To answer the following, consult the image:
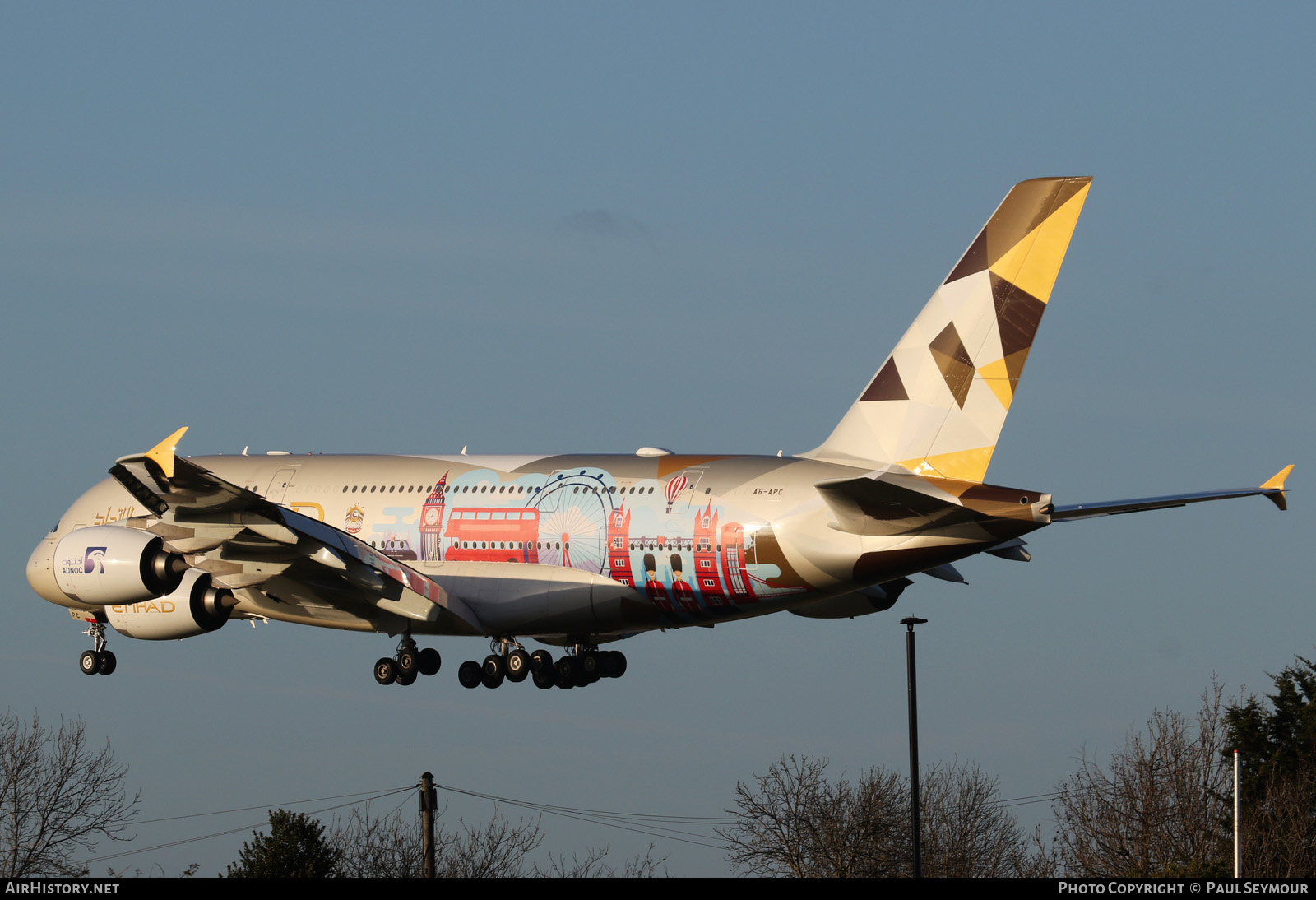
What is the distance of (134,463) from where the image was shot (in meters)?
37.8

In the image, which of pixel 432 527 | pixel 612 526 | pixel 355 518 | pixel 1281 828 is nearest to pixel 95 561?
pixel 355 518

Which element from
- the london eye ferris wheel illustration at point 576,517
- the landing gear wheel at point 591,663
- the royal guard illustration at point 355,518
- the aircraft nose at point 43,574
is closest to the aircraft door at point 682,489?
the london eye ferris wheel illustration at point 576,517

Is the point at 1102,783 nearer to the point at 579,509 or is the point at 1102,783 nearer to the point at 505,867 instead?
the point at 505,867

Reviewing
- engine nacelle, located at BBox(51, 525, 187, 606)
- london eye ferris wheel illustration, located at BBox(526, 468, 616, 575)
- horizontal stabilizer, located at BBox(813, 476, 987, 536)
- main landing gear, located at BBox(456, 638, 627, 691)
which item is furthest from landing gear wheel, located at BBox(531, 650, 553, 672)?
horizontal stabilizer, located at BBox(813, 476, 987, 536)

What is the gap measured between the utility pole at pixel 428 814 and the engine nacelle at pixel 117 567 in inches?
299

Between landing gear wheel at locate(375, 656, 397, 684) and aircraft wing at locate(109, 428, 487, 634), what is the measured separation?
4.21 feet

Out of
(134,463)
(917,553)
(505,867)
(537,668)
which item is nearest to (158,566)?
(134,463)

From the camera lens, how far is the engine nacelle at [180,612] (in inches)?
1724

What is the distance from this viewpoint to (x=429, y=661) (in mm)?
46312

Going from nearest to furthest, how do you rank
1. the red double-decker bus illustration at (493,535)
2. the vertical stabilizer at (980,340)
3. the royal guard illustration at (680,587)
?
the vertical stabilizer at (980,340), the royal guard illustration at (680,587), the red double-decker bus illustration at (493,535)

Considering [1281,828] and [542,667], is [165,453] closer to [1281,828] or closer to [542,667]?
[542,667]

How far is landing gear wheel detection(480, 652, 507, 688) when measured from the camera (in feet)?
151

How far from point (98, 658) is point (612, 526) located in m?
16.4

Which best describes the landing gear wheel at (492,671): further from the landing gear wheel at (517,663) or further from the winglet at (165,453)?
the winglet at (165,453)
